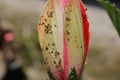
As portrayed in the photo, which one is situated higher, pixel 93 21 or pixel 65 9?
pixel 65 9

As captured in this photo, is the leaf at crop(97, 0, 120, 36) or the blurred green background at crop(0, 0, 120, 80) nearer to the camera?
the leaf at crop(97, 0, 120, 36)

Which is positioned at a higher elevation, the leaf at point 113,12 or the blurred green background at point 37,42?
the leaf at point 113,12

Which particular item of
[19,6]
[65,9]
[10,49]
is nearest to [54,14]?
[65,9]

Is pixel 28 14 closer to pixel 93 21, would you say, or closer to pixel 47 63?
pixel 93 21

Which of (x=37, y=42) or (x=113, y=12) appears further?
(x=37, y=42)

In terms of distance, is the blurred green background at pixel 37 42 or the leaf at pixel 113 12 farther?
the blurred green background at pixel 37 42

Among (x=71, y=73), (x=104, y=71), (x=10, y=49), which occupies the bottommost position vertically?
(x=104, y=71)

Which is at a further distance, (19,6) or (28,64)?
(19,6)

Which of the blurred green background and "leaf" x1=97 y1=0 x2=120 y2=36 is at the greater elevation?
"leaf" x1=97 y1=0 x2=120 y2=36
